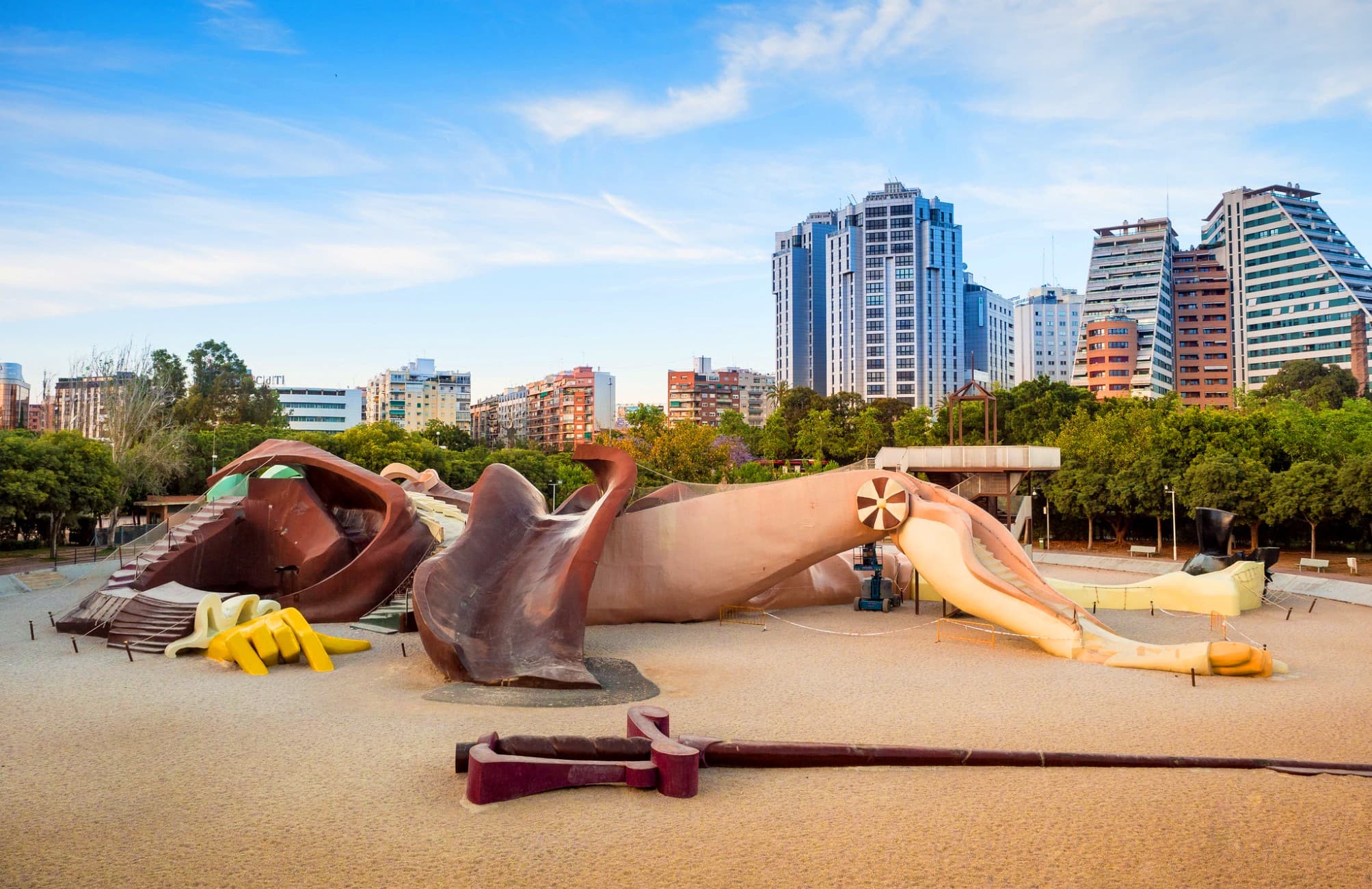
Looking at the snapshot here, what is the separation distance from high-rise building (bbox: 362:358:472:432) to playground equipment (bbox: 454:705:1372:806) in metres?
156

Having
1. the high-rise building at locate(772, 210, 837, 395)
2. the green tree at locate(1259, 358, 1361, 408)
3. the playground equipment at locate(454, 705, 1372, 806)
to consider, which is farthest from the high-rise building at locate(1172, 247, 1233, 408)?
the playground equipment at locate(454, 705, 1372, 806)

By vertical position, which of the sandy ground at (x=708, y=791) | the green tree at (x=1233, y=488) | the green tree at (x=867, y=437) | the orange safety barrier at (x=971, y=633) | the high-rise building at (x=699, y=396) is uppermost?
the high-rise building at (x=699, y=396)

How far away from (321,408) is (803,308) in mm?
80517

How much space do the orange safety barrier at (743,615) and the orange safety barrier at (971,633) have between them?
4568 mm

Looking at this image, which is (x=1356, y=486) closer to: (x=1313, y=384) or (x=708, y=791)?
(x=708, y=791)

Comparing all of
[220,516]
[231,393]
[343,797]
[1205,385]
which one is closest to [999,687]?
[343,797]

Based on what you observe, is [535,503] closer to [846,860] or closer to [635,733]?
[635,733]

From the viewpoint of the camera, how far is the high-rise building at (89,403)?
6259cm

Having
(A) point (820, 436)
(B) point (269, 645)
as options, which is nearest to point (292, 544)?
(B) point (269, 645)

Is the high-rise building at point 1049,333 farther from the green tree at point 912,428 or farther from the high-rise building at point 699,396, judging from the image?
the green tree at point 912,428

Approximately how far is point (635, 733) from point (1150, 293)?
469ft

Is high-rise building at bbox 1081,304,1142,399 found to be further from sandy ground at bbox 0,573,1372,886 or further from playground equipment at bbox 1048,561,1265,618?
sandy ground at bbox 0,573,1372,886

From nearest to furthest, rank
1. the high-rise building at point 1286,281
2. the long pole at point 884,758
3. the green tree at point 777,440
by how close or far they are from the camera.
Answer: the long pole at point 884,758
the green tree at point 777,440
the high-rise building at point 1286,281

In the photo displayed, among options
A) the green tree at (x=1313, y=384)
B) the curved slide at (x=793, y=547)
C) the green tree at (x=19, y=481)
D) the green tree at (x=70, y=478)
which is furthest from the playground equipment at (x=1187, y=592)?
the green tree at (x=1313, y=384)
